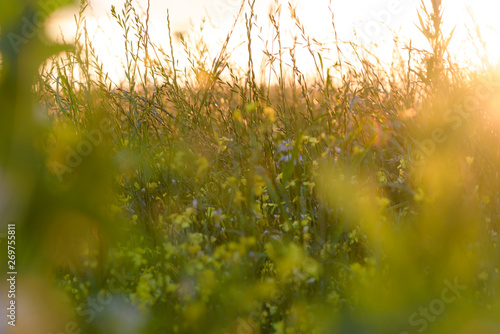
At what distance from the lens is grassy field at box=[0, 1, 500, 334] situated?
1.08m

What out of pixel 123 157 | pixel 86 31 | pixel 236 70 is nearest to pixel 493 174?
pixel 236 70

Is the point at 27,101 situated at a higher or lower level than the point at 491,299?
higher

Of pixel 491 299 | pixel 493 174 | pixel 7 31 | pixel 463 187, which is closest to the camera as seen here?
pixel 7 31

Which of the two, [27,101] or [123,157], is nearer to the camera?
[27,101]

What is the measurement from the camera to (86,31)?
2.41 metres

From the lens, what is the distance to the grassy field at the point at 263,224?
3.53ft

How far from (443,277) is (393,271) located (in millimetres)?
153

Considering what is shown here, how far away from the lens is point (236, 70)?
8.07 ft

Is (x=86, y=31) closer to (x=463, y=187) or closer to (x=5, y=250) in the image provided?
(x=5, y=250)

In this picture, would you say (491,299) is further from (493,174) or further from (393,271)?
(493,174)

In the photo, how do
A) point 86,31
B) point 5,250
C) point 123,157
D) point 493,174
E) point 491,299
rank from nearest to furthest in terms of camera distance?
point 5,250, point 491,299, point 493,174, point 123,157, point 86,31

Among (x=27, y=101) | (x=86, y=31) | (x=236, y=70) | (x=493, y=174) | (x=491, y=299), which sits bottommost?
(x=491, y=299)

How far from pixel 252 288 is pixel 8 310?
0.68 m

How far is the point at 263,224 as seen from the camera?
5.79 feet
